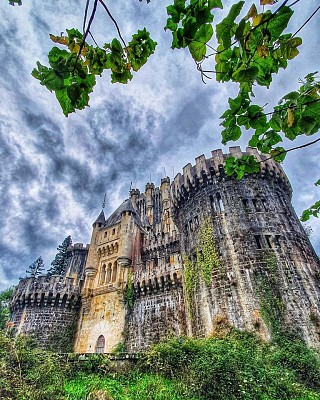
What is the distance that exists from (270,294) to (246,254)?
2.35 meters

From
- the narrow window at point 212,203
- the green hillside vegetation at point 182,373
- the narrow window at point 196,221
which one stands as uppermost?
the narrow window at point 212,203

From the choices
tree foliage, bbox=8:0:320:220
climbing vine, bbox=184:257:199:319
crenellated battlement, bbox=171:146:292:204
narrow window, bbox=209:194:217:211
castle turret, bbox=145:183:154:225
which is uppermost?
castle turret, bbox=145:183:154:225

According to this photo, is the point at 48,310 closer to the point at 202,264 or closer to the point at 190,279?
the point at 190,279

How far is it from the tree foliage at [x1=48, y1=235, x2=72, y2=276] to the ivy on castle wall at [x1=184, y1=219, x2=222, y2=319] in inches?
1124

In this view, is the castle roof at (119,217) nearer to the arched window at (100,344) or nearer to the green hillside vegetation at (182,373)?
the arched window at (100,344)

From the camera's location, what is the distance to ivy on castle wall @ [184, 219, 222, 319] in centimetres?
1443

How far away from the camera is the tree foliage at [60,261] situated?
3947 centimetres

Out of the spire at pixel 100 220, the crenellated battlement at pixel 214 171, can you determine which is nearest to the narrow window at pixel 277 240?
the crenellated battlement at pixel 214 171

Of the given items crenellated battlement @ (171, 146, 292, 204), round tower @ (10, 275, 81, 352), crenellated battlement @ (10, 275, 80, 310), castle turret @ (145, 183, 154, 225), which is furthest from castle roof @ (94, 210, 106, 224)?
castle turret @ (145, 183, 154, 225)

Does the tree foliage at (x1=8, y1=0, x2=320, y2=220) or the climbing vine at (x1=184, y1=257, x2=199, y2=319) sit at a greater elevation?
the climbing vine at (x1=184, y1=257, x2=199, y2=319)

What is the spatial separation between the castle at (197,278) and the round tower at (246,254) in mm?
55

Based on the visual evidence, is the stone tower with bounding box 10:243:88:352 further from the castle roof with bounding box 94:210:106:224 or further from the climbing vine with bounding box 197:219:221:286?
the climbing vine with bounding box 197:219:221:286

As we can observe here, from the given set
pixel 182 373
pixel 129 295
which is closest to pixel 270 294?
pixel 182 373

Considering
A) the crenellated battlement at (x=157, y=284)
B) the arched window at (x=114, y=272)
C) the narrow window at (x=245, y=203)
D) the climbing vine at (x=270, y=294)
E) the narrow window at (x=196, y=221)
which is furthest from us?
the arched window at (x=114, y=272)
